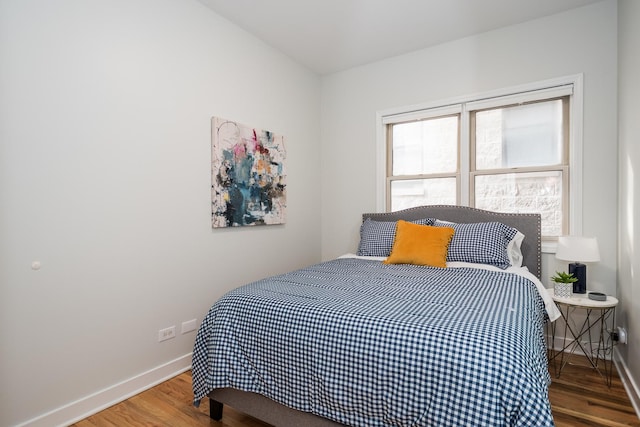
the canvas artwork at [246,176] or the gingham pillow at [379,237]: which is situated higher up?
the canvas artwork at [246,176]

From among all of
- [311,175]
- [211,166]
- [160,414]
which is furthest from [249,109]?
[160,414]

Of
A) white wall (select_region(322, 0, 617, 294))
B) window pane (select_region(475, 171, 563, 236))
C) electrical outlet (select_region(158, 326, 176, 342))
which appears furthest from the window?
electrical outlet (select_region(158, 326, 176, 342))

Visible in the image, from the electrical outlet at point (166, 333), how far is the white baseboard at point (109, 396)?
0.58 ft

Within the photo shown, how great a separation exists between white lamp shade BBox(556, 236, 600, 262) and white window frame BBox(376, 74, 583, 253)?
38cm

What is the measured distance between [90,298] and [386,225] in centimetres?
227

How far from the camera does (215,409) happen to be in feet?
6.12

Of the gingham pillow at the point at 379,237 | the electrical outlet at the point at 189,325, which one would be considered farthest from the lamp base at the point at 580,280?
the electrical outlet at the point at 189,325

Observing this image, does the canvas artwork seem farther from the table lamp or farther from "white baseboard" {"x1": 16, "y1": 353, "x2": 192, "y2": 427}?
the table lamp

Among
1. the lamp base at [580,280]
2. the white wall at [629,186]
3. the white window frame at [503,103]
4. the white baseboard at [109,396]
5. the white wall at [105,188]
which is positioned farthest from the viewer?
the white window frame at [503,103]

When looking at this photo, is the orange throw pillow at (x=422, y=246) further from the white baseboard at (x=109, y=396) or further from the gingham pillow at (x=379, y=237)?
the white baseboard at (x=109, y=396)

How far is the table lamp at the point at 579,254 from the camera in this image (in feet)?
7.75

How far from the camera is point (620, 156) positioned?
247 centimetres

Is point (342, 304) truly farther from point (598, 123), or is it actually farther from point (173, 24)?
point (598, 123)

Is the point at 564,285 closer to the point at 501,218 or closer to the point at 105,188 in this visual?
the point at 501,218
